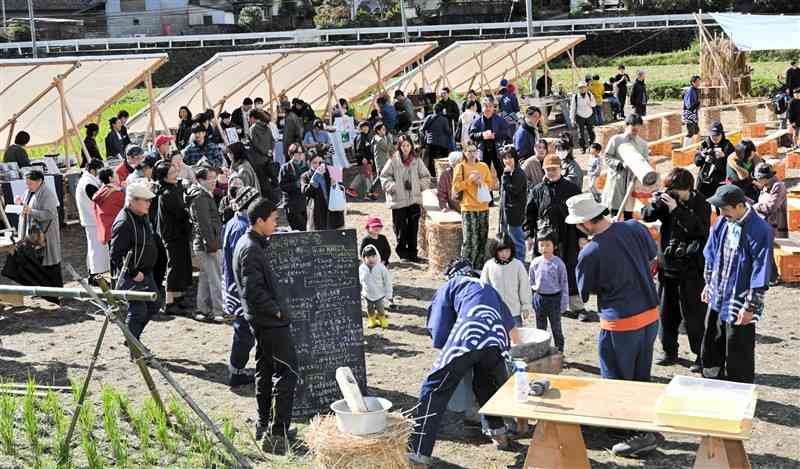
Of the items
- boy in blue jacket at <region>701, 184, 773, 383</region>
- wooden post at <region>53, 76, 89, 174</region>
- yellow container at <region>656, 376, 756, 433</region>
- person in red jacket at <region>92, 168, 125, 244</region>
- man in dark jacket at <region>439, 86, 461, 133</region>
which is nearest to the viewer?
yellow container at <region>656, 376, 756, 433</region>

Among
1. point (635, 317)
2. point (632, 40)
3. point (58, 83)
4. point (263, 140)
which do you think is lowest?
point (635, 317)

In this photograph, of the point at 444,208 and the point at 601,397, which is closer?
the point at 601,397

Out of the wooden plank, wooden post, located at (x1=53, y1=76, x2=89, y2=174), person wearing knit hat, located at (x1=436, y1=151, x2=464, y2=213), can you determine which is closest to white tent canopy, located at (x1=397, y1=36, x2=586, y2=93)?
wooden post, located at (x1=53, y1=76, x2=89, y2=174)

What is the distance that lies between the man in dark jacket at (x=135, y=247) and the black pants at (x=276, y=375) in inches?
93.7

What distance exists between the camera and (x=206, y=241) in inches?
440

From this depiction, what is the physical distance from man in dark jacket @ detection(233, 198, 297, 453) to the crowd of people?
0.01 meters

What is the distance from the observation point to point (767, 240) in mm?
7605

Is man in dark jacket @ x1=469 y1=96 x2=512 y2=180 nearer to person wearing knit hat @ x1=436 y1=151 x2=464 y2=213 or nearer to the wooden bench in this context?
person wearing knit hat @ x1=436 y1=151 x2=464 y2=213

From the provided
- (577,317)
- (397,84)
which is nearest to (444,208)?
(577,317)

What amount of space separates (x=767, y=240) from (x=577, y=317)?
3.63 m

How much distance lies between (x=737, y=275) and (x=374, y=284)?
4.12m

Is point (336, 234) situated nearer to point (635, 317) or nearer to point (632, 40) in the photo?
point (635, 317)

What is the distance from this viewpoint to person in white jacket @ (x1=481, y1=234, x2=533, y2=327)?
9023mm

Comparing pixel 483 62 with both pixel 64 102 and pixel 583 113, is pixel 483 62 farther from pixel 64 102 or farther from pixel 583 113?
pixel 64 102
